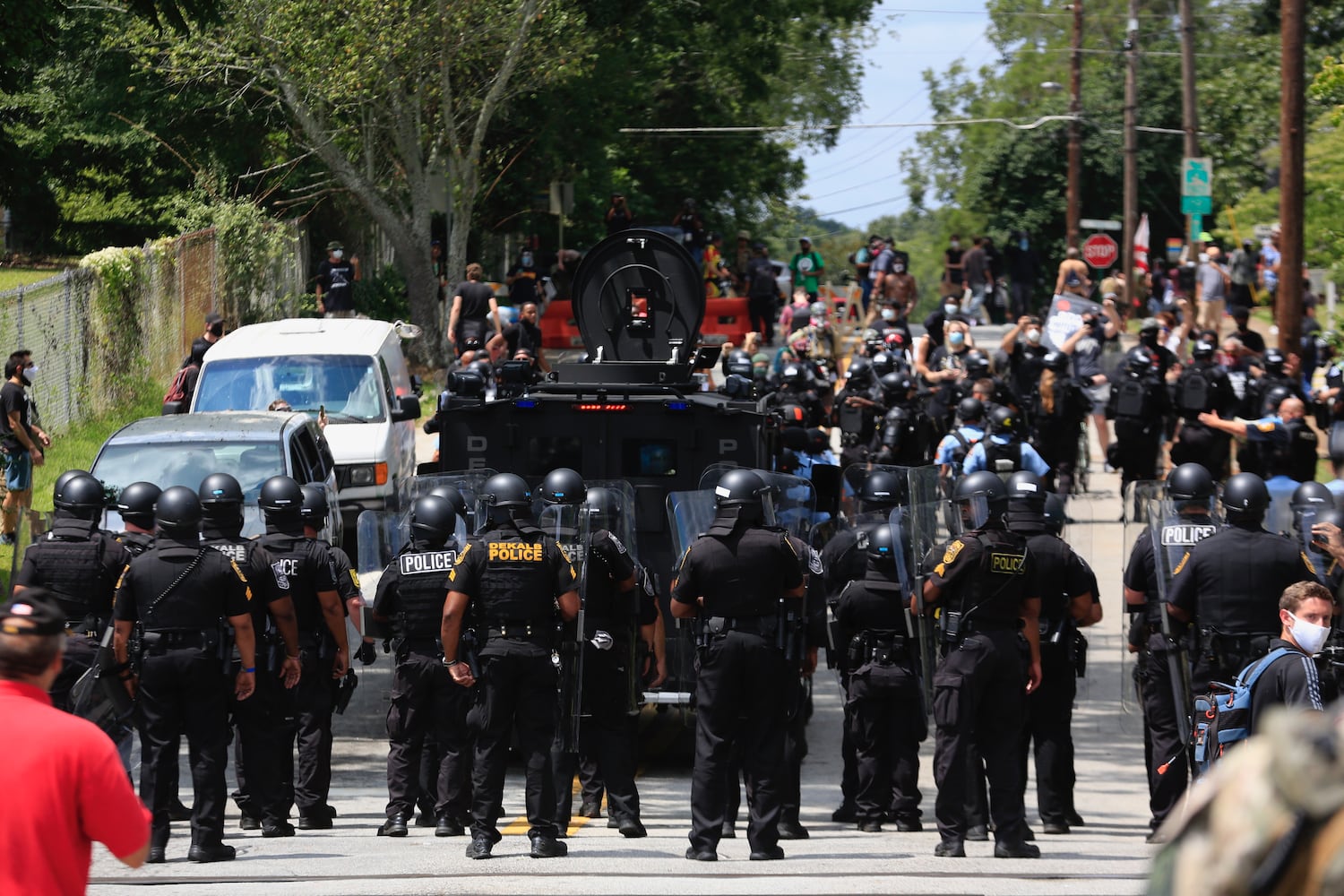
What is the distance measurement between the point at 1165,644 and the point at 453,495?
3970 mm

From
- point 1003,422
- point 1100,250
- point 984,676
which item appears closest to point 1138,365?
point 1003,422

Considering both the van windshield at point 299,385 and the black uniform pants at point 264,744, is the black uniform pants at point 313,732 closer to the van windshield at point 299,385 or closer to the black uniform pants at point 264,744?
the black uniform pants at point 264,744

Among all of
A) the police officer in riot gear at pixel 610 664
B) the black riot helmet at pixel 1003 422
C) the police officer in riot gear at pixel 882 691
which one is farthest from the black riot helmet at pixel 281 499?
the black riot helmet at pixel 1003 422

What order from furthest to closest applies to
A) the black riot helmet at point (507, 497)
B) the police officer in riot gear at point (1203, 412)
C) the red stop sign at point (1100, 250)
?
the red stop sign at point (1100, 250), the police officer in riot gear at point (1203, 412), the black riot helmet at point (507, 497)

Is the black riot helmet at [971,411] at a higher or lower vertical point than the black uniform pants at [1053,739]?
higher

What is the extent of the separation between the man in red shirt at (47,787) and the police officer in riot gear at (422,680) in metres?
4.55

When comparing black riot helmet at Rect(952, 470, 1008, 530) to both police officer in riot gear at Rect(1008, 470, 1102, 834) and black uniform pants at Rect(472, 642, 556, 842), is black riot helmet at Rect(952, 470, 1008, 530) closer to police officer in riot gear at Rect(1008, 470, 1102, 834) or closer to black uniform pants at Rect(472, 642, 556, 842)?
police officer in riot gear at Rect(1008, 470, 1102, 834)

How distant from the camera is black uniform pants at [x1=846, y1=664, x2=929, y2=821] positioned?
991cm

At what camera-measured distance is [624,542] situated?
10.4 metres

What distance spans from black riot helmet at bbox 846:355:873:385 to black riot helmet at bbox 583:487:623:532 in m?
7.38

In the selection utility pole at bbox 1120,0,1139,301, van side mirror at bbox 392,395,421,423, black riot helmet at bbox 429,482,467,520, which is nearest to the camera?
black riot helmet at bbox 429,482,467,520

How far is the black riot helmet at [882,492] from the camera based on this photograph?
1055cm

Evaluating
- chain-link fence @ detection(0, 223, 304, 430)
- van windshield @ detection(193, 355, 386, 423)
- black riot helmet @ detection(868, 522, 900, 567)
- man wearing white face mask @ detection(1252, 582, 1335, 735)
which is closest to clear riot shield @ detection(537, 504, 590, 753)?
black riot helmet @ detection(868, 522, 900, 567)

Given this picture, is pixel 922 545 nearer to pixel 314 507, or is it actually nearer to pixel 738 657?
pixel 738 657
